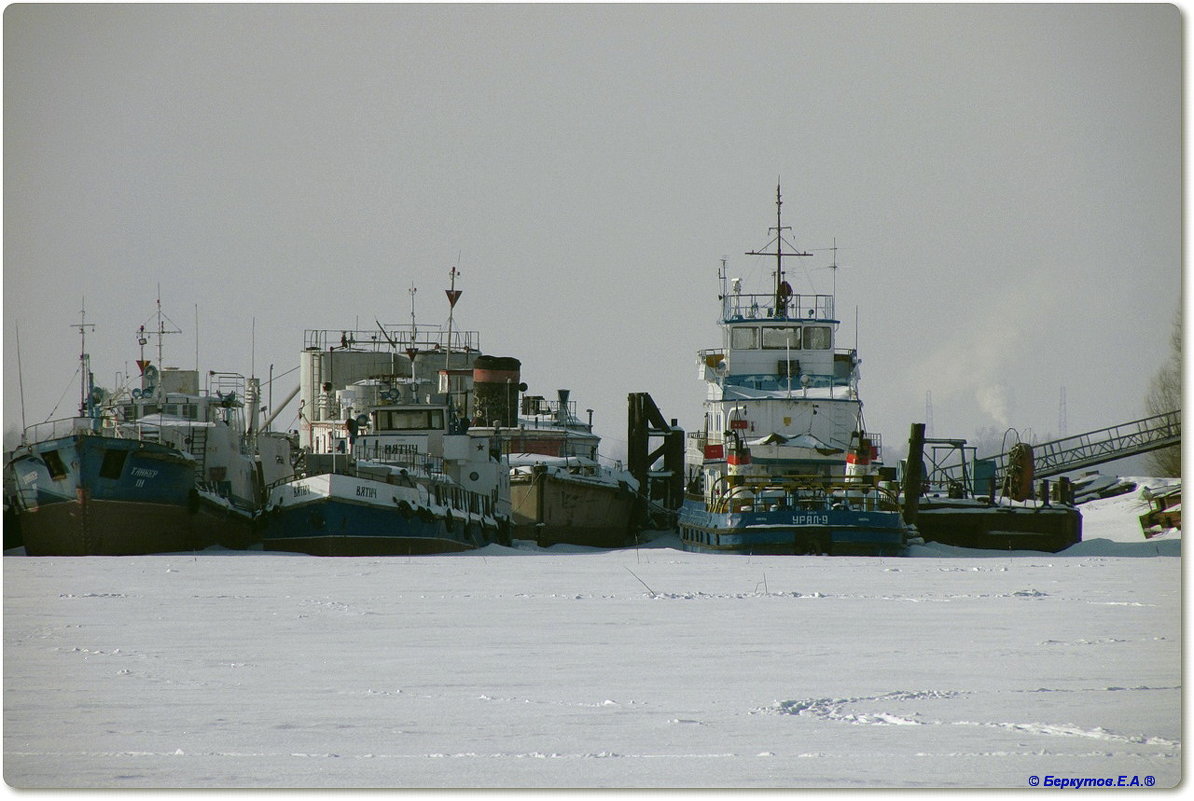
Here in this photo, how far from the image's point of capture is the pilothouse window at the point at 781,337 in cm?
4469

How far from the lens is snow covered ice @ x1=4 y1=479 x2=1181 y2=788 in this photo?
31.8ft

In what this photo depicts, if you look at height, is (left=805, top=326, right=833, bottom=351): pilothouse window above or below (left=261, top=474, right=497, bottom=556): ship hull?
above

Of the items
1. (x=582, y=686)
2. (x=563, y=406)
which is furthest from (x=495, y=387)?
(x=582, y=686)

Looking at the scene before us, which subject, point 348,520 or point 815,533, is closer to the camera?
point 348,520

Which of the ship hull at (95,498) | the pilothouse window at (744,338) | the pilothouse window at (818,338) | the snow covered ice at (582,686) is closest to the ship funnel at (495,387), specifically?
the pilothouse window at (744,338)

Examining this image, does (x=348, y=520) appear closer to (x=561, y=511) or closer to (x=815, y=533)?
(x=561, y=511)

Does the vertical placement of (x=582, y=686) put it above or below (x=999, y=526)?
below

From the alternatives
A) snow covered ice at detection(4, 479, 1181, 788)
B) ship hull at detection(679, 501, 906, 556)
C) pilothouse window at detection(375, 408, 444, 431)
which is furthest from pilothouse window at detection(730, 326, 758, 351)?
snow covered ice at detection(4, 479, 1181, 788)

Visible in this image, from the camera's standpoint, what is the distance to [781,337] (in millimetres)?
44812

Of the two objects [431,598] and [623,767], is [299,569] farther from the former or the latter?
[623,767]

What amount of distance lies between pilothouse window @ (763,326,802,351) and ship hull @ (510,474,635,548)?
6528 mm

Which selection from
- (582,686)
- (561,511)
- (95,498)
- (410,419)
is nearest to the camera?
(582,686)

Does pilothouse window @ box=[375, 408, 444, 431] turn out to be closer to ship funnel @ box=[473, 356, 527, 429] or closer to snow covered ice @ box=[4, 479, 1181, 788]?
ship funnel @ box=[473, 356, 527, 429]

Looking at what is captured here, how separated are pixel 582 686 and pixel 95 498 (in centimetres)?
2185
